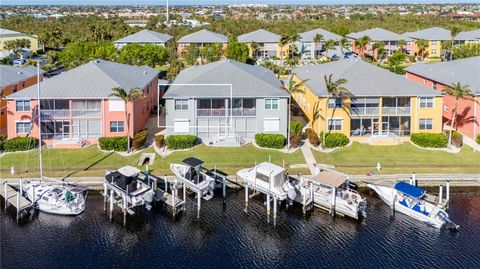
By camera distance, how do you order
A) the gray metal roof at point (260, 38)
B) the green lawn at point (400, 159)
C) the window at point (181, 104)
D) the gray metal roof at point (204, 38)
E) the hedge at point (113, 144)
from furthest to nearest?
the gray metal roof at point (260, 38) → the gray metal roof at point (204, 38) → the window at point (181, 104) → the hedge at point (113, 144) → the green lawn at point (400, 159)

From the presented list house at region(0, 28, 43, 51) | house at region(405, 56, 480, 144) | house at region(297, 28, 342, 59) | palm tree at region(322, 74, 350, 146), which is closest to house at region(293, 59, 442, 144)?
palm tree at region(322, 74, 350, 146)

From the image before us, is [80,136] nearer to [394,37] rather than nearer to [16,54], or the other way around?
[16,54]

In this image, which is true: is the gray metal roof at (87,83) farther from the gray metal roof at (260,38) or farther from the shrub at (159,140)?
the gray metal roof at (260,38)

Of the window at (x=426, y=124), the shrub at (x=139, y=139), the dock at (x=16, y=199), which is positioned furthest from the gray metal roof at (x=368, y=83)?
the dock at (x=16, y=199)

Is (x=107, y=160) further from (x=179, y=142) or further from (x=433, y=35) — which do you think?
(x=433, y=35)

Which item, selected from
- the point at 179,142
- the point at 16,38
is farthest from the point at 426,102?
the point at 16,38

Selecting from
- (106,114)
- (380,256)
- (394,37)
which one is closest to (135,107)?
(106,114)
